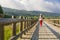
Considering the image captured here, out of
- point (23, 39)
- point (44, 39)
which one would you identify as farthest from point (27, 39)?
point (44, 39)

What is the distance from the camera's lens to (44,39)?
9.99m

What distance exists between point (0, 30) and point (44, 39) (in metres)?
6.99

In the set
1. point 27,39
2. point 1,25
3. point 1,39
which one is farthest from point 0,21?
point 27,39

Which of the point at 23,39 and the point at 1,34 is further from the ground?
the point at 1,34

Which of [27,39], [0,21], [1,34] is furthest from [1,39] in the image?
[27,39]

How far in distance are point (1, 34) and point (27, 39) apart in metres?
6.66

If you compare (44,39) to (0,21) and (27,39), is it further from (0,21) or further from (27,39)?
(0,21)

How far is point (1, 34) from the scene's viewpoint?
3176mm

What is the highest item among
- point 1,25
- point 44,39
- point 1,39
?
point 1,25

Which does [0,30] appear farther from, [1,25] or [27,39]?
[27,39]

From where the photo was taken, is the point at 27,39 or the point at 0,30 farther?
the point at 27,39

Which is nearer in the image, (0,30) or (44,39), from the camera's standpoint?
(0,30)

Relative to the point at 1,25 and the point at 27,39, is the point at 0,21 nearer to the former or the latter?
the point at 1,25

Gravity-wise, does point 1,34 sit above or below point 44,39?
above
